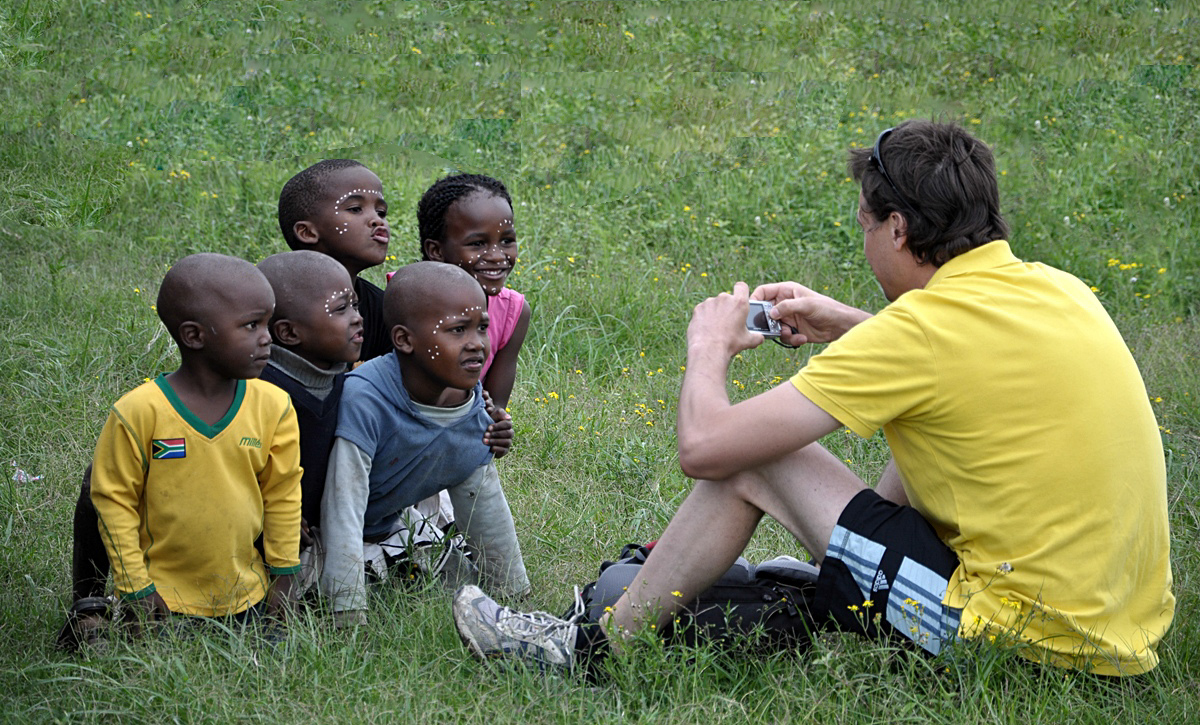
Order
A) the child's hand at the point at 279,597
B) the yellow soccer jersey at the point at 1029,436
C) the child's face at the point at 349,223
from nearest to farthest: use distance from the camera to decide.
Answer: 1. the yellow soccer jersey at the point at 1029,436
2. the child's hand at the point at 279,597
3. the child's face at the point at 349,223

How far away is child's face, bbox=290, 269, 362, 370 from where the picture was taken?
10.5 feet

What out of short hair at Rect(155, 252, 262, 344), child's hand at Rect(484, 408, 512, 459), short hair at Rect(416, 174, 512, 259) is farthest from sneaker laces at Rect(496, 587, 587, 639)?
short hair at Rect(416, 174, 512, 259)

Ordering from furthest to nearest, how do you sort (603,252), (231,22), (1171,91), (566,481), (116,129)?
(231,22)
(1171,91)
(116,129)
(603,252)
(566,481)

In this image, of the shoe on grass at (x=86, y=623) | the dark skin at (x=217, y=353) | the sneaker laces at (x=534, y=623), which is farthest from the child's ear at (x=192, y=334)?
the sneaker laces at (x=534, y=623)

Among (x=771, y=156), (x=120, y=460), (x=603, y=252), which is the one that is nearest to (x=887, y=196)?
(x=120, y=460)

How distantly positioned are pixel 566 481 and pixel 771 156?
4289 millimetres

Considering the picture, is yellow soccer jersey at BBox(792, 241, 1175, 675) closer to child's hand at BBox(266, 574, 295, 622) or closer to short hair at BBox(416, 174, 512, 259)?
child's hand at BBox(266, 574, 295, 622)

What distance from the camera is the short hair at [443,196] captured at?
4.02 meters

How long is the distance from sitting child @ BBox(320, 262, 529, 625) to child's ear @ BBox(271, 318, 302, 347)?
0.21m

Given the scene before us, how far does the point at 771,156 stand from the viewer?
809cm

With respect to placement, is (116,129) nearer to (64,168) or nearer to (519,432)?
(64,168)

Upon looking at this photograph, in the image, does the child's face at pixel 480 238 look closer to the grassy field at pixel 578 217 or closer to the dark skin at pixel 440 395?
the dark skin at pixel 440 395

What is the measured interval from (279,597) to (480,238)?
146 centimetres

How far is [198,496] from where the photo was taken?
9.64 feet
